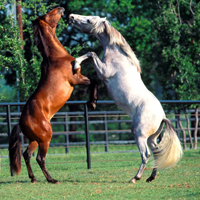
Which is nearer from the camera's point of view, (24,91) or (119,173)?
(119,173)

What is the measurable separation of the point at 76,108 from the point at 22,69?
6.75 m

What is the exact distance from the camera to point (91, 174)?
6199mm

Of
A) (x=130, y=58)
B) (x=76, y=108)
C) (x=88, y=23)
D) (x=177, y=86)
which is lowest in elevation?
(x=76, y=108)

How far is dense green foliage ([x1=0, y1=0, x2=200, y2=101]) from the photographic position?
12.3 meters

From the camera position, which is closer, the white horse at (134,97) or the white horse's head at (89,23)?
the white horse at (134,97)

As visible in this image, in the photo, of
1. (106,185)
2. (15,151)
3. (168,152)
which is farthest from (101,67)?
(15,151)

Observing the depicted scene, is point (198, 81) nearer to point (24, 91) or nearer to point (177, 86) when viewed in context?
point (177, 86)

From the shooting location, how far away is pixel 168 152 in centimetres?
525

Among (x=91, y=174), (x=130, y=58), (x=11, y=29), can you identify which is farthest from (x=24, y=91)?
(x=130, y=58)

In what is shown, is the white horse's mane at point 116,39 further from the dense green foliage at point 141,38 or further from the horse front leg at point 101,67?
the dense green foliage at point 141,38

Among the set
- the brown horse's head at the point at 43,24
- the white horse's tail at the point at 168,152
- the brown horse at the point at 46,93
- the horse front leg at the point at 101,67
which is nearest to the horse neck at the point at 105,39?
the horse front leg at the point at 101,67

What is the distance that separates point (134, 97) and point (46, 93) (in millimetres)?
1111

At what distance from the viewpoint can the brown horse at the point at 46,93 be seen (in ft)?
17.2

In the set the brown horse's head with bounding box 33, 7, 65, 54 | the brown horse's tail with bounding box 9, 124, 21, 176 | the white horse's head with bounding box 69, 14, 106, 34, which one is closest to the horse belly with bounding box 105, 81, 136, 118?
the white horse's head with bounding box 69, 14, 106, 34
